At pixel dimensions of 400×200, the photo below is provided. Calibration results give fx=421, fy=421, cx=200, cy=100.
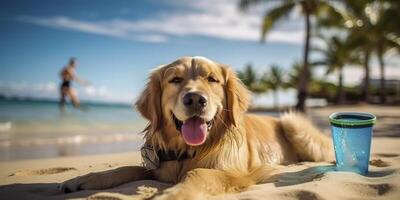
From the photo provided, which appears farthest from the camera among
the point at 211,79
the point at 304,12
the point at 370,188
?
the point at 304,12

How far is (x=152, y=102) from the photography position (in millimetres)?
4230

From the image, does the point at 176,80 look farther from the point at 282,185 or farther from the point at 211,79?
the point at 282,185

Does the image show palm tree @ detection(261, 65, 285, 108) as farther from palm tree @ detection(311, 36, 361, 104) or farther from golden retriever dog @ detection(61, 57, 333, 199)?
golden retriever dog @ detection(61, 57, 333, 199)

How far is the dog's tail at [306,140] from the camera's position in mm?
5715

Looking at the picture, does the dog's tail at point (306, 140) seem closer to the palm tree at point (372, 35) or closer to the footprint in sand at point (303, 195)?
the footprint in sand at point (303, 195)

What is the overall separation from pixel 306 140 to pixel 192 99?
2607 mm

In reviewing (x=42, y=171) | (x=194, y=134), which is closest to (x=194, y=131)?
(x=194, y=134)

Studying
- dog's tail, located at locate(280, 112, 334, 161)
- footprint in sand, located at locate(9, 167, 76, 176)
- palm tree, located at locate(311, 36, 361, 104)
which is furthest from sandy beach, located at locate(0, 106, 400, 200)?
palm tree, located at locate(311, 36, 361, 104)

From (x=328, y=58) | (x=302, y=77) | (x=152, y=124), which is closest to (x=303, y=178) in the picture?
(x=152, y=124)

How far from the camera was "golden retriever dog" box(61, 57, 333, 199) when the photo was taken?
3750 mm

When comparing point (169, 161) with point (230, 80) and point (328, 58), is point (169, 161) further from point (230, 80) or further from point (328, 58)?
point (328, 58)

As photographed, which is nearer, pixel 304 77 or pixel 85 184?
pixel 85 184

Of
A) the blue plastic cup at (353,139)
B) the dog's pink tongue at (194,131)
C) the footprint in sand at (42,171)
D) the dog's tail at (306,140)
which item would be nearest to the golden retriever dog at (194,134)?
the dog's pink tongue at (194,131)

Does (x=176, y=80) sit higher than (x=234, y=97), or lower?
higher
